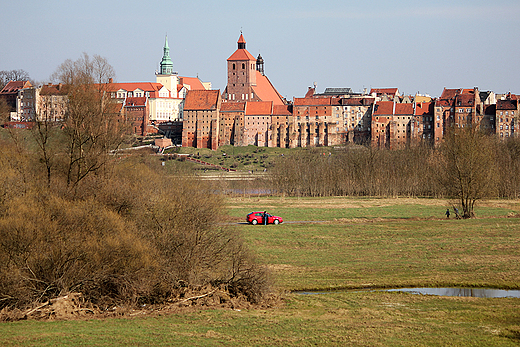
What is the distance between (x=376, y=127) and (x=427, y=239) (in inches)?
3128

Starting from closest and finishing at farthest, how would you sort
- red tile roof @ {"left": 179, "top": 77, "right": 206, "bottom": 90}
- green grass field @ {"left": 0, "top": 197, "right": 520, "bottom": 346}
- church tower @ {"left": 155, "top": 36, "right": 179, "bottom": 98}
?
1. green grass field @ {"left": 0, "top": 197, "right": 520, "bottom": 346}
2. church tower @ {"left": 155, "top": 36, "right": 179, "bottom": 98}
3. red tile roof @ {"left": 179, "top": 77, "right": 206, "bottom": 90}

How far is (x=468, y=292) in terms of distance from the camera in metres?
22.4

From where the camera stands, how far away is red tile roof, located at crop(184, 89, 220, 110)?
4563 inches

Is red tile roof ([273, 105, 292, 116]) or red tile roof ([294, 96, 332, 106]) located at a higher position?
red tile roof ([294, 96, 332, 106])

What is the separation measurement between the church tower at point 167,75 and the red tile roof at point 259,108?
27.3 m

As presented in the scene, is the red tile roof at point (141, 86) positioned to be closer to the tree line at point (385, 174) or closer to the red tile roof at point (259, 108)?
the red tile roof at point (259, 108)

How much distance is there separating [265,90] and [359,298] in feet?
371

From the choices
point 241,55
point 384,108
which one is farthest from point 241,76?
point 384,108

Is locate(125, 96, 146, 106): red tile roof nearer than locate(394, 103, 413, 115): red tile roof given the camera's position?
No

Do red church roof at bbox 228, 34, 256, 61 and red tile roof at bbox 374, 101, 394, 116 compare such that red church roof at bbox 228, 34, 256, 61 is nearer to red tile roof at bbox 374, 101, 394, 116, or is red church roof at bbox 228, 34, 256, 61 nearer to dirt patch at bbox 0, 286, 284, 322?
red tile roof at bbox 374, 101, 394, 116

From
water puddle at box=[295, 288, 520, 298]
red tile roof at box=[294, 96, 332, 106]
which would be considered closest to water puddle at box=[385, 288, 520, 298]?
water puddle at box=[295, 288, 520, 298]

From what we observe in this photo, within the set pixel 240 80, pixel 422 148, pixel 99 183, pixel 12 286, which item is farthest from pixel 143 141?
pixel 12 286

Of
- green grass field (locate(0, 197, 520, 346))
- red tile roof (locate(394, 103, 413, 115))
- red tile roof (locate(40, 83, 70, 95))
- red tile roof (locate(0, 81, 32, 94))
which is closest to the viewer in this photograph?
green grass field (locate(0, 197, 520, 346))

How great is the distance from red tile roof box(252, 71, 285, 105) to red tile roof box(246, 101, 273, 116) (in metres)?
6.89
